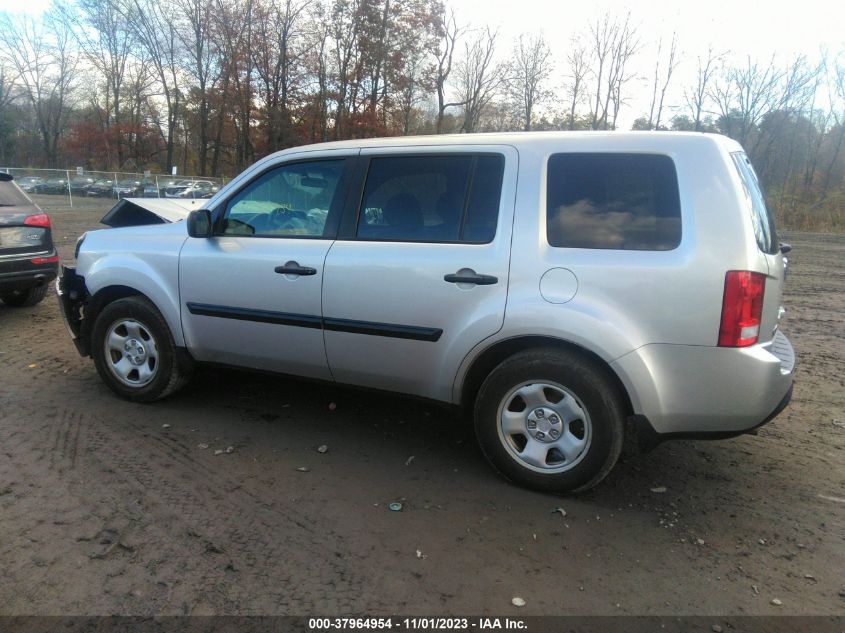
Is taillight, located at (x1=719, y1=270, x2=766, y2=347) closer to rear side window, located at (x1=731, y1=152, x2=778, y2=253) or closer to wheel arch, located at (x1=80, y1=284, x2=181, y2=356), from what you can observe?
rear side window, located at (x1=731, y1=152, x2=778, y2=253)

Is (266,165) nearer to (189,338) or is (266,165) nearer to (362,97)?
(189,338)

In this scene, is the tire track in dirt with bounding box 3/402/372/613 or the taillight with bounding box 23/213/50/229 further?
the taillight with bounding box 23/213/50/229

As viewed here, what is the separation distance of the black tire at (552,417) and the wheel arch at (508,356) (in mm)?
26

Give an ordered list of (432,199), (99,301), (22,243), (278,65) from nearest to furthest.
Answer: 1. (432,199)
2. (99,301)
3. (22,243)
4. (278,65)

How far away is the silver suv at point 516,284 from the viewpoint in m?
2.86

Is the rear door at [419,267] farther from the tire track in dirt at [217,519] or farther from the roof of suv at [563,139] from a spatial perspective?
the tire track in dirt at [217,519]

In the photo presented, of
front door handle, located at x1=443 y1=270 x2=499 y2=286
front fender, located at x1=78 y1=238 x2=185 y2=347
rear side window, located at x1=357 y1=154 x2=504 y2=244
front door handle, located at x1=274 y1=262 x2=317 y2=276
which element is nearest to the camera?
front door handle, located at x1=443 y1=270 x2=499 y2=286

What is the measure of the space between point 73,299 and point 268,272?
2.03 m

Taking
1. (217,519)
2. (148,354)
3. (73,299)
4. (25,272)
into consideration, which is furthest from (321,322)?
(25,272)

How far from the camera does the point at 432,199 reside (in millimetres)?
3510

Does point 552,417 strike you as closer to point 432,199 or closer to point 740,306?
point 740,306

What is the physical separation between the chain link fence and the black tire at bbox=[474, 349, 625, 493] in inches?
1050

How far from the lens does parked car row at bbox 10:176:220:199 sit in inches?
1101

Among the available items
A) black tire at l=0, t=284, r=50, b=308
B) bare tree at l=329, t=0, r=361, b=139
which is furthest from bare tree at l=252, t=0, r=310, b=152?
black tire at l=0, t=284, r=50, b=308
